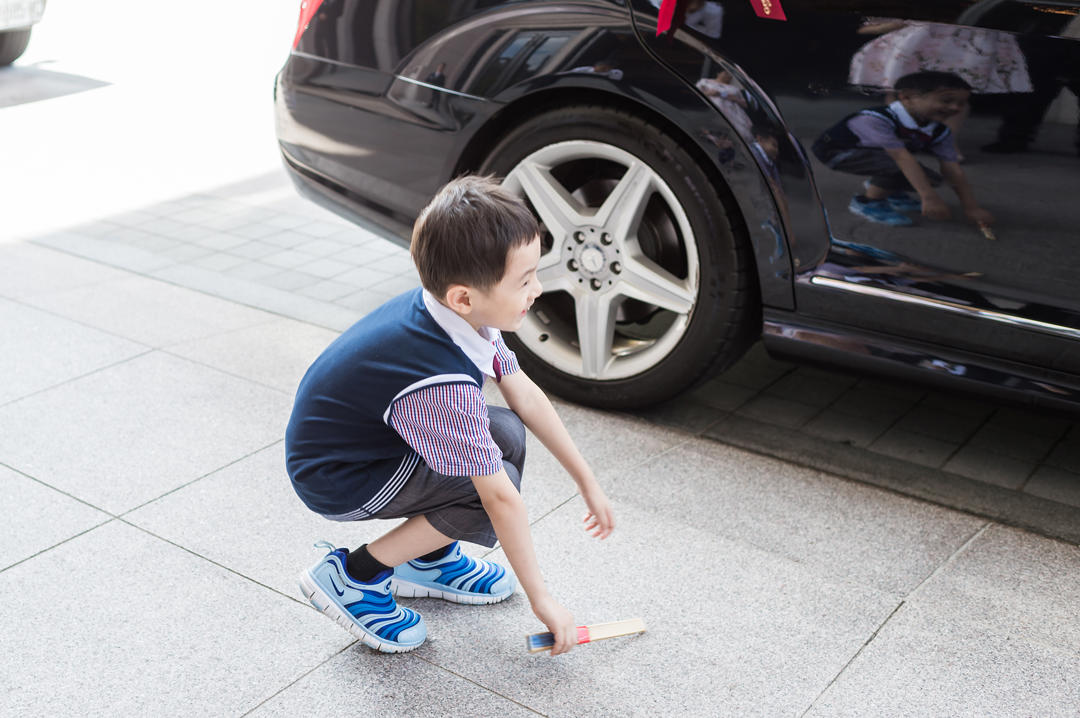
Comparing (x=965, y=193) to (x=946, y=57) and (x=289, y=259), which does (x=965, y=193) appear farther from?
(x=289, y=259)

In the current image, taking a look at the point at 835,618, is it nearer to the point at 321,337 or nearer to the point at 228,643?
the point at 228,643

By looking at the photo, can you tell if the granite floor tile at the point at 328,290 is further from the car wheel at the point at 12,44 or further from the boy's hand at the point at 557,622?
the car wheel at the point at 12,44

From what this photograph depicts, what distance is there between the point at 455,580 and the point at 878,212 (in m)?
1.28

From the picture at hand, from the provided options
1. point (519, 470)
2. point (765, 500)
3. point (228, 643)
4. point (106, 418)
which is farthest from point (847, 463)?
point (106, 418)

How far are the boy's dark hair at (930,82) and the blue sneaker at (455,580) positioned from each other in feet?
4.55

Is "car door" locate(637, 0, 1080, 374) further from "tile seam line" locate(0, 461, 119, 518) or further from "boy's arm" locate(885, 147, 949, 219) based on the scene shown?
"tile seam line" locate(0, 461, 119, 518)

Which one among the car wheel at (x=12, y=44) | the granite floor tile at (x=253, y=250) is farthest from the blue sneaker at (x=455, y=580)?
the car wheel at (x=12, y=44)

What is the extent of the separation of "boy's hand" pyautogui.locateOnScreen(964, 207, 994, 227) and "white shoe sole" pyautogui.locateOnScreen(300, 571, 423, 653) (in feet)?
5.08

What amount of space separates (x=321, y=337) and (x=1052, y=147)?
237 cm

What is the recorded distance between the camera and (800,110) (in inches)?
103

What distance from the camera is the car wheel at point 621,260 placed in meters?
2.88

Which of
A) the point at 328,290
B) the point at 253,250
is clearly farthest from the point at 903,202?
the point at 253,250

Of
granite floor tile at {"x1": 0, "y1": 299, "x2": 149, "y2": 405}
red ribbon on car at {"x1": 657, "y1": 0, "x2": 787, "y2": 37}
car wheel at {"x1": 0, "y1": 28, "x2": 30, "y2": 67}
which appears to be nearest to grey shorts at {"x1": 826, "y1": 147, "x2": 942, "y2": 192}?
red ribbon on car at {"x1": 657, "y1": 0, "x2": 787, "y2": 37}

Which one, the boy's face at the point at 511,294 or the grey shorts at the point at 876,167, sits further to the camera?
the grey shorts at the point at 876,167
